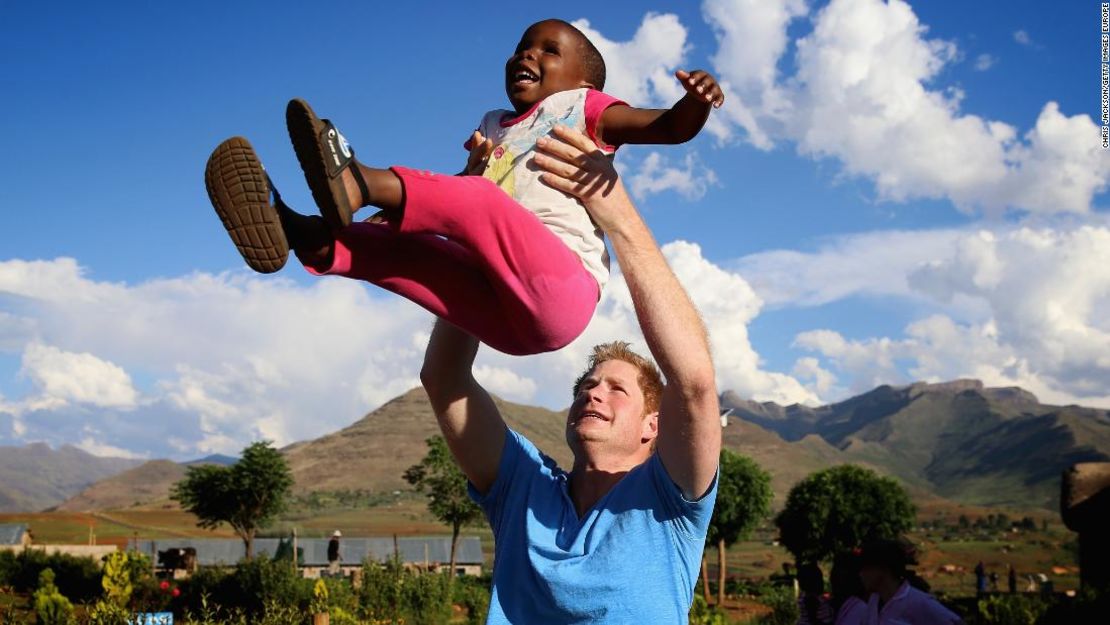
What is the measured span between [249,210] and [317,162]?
244 mm

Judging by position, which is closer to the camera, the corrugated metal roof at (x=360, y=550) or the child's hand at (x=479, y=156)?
the child's hand at (x=479, y=156)

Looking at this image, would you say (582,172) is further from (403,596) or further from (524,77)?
(403,596)

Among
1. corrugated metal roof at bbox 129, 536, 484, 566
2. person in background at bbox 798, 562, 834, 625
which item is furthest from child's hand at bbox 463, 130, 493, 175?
corrugated metal roof at bbox 129, 536, 484, 566

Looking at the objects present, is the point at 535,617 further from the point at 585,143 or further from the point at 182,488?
the point at 182,488

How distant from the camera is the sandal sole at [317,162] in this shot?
2.46 meters

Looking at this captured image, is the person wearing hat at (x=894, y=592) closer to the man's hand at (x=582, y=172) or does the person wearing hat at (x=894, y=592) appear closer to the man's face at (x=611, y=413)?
the man's face at (x=611, y=413)

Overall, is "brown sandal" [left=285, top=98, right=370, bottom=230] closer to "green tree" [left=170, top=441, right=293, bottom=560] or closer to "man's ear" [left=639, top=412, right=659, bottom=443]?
"man's ear" [left=639, top=412, right=659, bottom=443]

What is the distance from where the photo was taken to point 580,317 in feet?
8.96

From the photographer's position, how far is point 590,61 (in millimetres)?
3334

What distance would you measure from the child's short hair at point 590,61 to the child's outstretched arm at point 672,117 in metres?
0.27

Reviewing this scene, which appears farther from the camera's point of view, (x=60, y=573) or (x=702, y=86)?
(x=60, y=573)

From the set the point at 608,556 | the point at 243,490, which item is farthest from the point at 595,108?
the point at 243,490

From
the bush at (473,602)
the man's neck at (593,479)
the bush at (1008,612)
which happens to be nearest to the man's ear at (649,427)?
the man's neck at (593,479)

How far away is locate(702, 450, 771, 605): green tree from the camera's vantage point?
149ft
